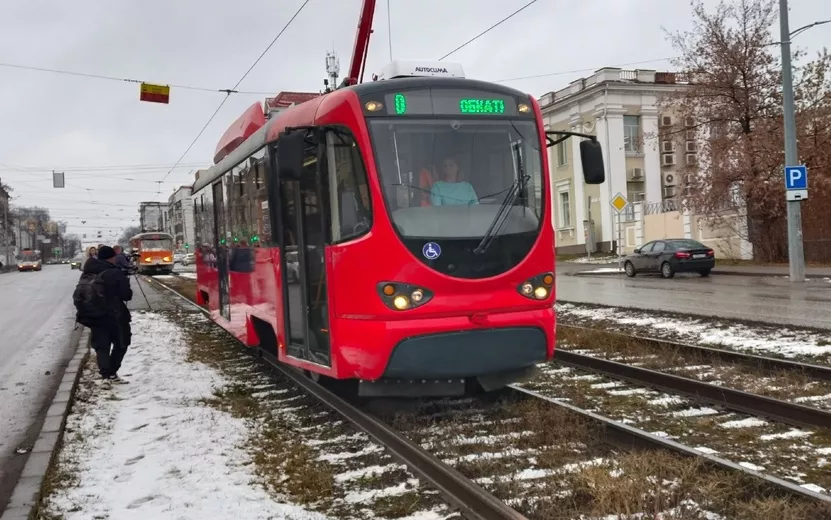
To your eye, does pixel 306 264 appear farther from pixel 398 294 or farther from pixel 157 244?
pixel 157 244

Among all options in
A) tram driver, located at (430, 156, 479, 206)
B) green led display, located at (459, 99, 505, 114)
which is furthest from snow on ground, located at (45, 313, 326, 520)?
green led display, located at (459, 99, 505, 114)

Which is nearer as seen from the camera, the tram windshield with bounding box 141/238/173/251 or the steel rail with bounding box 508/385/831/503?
the steel rail with bounding box 508/385/831/503

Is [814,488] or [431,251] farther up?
[431,251]

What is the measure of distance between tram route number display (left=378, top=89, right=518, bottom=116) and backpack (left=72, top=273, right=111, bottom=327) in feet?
14.7

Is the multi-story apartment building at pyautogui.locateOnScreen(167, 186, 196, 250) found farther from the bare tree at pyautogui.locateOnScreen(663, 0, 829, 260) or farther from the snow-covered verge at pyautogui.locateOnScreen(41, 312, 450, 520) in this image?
the snow-covered verge at pyautogui.locateOnScreen(41, 312, 450, 520)

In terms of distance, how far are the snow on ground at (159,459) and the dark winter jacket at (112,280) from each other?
99 centimetres

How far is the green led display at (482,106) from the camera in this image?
246 inches

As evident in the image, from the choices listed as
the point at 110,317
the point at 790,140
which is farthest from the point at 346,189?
the point at 790,140

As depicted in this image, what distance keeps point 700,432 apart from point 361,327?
2.79 m

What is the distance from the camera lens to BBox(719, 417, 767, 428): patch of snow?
5.97m

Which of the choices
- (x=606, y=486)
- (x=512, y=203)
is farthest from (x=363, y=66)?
(x=606, y=486)

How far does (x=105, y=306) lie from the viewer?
8.64 meters

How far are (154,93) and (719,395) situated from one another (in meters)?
16.4

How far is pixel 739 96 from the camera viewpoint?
28266 millimetres
